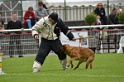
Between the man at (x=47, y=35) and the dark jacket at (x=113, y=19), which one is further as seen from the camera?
the dark jacket at (x=113, y=19)

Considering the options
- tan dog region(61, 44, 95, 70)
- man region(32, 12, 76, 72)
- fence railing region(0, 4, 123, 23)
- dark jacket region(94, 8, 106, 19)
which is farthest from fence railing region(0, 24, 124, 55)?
tan dog region(61, 44, 95, 70)

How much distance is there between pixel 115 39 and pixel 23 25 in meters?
4.29

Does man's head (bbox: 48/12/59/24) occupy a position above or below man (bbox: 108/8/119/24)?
above

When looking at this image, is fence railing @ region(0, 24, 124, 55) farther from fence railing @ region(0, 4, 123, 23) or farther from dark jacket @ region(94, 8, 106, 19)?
fence railing @ region(0, 4, 123, 23)

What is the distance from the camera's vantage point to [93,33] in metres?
25.2

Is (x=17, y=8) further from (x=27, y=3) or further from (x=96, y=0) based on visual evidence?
(x=96, y=0)

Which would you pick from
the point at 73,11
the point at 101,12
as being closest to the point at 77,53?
the point at 101,12

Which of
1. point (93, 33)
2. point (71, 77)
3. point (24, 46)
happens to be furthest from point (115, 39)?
point (71, 77)

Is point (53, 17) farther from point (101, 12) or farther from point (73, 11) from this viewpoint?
point (73, 11)

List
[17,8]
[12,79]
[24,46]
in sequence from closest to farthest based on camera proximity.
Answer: [12,79]
[24,46]
[17,8]

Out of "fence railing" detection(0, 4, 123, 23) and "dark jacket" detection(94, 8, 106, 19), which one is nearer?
"dark jacket" detection(94, 8, 106, 19)

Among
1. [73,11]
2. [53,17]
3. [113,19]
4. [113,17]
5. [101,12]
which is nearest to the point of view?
[53,17]

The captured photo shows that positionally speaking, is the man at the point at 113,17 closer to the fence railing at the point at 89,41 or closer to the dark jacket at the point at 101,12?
the dark jacket at the point at 101,12

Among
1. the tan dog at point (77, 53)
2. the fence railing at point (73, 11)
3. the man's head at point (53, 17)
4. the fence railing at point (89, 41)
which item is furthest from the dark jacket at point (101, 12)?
the man's head at point (53, 17)
